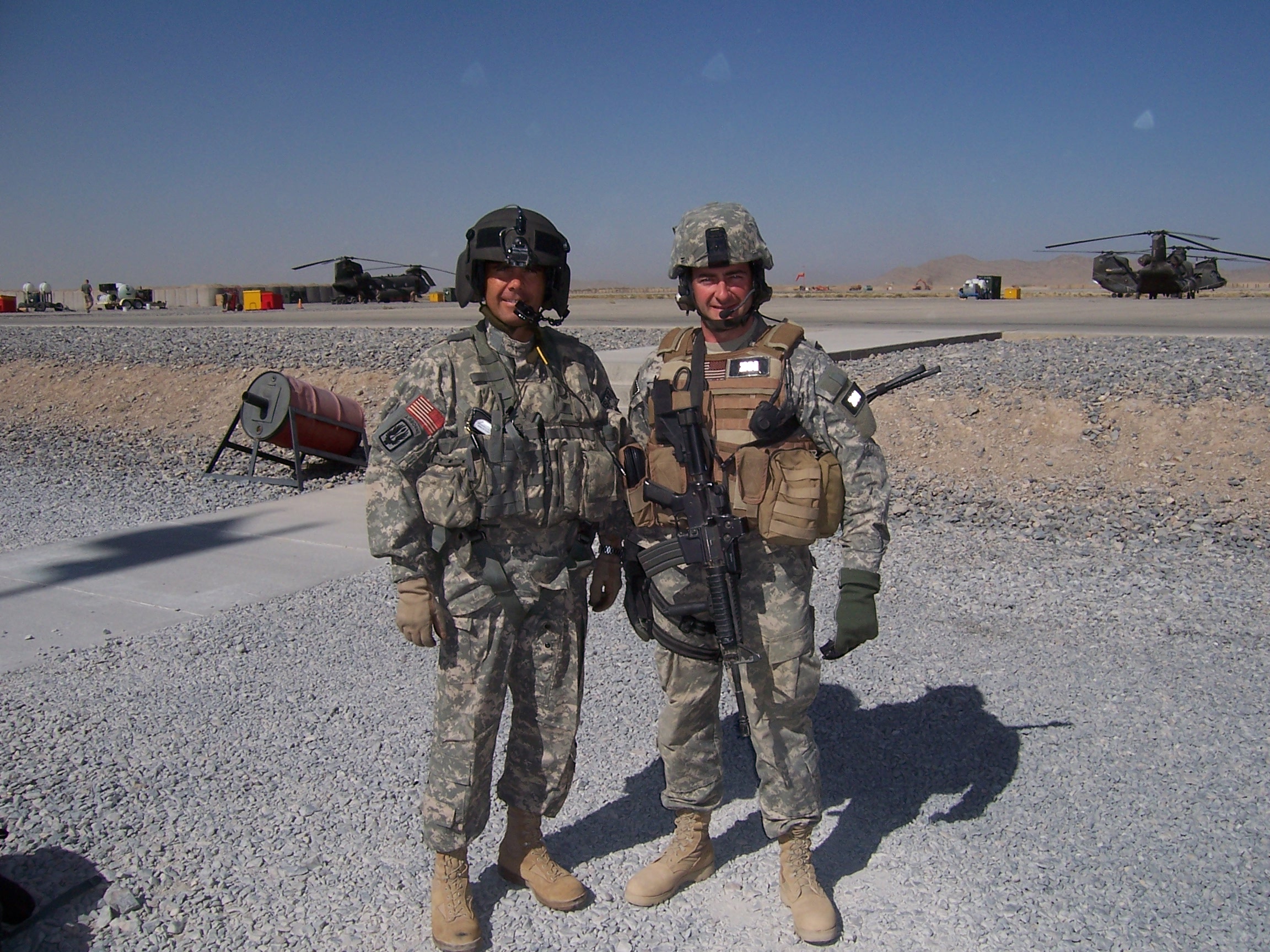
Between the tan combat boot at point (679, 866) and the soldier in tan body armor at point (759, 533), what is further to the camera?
the tan combat boot at point (679, 866)

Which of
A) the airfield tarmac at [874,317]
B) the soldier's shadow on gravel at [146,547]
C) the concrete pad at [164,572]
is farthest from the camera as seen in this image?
the airfield tarmac at [874,317]

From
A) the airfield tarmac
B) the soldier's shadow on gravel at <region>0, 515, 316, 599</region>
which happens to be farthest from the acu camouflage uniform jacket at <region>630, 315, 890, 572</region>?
the airfield tarmac

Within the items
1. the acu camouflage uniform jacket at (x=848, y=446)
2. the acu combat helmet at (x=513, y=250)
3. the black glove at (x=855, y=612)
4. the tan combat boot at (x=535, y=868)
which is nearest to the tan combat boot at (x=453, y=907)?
the tan combat boot at (x=535, y=868)

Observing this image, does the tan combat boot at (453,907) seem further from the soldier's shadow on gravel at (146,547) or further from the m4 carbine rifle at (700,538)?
the soldier's shadow on gravel at (146,547)

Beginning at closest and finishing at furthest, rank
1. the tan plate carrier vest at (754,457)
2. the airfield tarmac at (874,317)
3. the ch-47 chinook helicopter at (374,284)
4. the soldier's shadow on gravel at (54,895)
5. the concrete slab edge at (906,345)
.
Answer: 1. the soldier's shadow on gravel at (54,895)
2. the tan plate carrier vest at (754,457)
3. the concrete slab edge at (906,345)
4. the airfield tarmac at (874,317)
5. the ch-47 chinook helicopter at (374,284)

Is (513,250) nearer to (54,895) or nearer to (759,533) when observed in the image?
(759,533)

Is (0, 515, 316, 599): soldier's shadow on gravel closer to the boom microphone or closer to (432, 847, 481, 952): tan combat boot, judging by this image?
(432, 847, 481, 952): tan combat boot

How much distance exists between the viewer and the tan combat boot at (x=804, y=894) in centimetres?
275

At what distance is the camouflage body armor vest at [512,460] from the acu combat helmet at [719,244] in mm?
484

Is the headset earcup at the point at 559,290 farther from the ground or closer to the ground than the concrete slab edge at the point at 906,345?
farther from the ground

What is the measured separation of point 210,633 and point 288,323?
868 inches

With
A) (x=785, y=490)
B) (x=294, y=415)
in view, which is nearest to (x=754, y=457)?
(x=785, y=490)

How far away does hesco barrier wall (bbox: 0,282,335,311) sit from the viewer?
4997 centimetres

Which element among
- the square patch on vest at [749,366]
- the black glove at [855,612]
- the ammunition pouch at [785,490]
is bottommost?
the black glove at [855,612]
